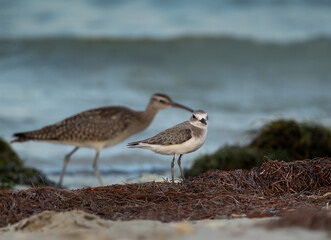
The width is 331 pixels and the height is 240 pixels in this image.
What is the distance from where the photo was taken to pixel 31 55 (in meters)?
20.6

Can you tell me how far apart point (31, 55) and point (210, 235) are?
59.1 feet

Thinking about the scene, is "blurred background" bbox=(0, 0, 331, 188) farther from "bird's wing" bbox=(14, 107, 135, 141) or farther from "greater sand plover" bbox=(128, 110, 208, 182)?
"greater sand plover" bbox=(128, 110, 208, 182)

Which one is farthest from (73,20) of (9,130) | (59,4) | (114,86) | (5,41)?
(9,130)

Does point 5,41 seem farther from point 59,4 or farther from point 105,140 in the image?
point 105,140

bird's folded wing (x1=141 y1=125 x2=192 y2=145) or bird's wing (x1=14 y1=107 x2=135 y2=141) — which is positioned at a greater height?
bird's folded wing (x1=141 y1=125 x2=192 y2=145)

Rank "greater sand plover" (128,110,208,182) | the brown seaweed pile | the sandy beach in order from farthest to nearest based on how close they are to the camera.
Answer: "greater sand plover" (128,110,208,182)
the brown seaweed pile
the sandy beach

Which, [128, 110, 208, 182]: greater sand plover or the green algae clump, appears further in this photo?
the green algae clump

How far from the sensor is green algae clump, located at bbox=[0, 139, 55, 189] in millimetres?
8789

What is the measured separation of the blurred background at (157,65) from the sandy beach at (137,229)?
6.25 metres

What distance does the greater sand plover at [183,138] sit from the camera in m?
5.63

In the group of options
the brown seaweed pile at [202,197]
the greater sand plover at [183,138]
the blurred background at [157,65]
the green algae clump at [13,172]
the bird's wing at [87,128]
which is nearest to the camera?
the brown seaweed pile at [202,197]

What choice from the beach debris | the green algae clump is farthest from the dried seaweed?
the green algae clump

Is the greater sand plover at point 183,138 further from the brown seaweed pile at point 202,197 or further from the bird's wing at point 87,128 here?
the bird's wing at point 87,128

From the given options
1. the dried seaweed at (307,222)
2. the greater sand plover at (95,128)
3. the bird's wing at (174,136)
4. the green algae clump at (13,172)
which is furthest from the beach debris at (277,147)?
the dried seaweed at (307,222)
